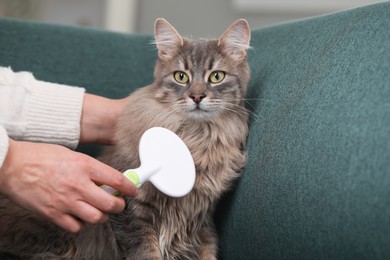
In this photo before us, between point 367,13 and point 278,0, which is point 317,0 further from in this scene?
point 367,13

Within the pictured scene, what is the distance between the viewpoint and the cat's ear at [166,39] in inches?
56.6

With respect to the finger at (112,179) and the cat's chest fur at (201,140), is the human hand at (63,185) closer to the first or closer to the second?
the finger at (112,179)

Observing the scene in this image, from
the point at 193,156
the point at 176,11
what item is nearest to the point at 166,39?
the point at 193,156

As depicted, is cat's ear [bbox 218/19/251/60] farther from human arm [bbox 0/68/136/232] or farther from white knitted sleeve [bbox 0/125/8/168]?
white knitted sleeve [bbox 0/125/8/168]

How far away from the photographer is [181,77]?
1411mm

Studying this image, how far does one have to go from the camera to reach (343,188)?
88cm

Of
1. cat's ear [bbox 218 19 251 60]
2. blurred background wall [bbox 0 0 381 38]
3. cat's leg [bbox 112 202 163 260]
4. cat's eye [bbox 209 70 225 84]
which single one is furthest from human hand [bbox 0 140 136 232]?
blurred background wall [bbox 0 0 381 38]

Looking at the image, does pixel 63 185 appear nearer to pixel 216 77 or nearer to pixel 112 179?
pixel 112 179

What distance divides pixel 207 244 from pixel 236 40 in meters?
0.65

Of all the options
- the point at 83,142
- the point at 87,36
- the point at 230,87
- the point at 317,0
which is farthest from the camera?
the point at 317,0

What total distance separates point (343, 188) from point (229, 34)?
2.28 feet

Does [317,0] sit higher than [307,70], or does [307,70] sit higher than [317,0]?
[317,0]

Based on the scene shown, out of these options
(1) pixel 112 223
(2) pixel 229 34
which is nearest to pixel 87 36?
(2) pixel 229 34

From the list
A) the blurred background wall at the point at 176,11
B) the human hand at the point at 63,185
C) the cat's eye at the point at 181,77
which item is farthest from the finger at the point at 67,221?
the blurred background wall at the point at 176,11
